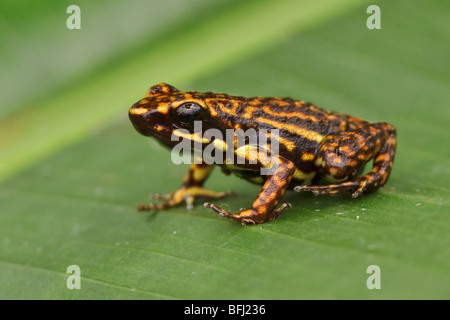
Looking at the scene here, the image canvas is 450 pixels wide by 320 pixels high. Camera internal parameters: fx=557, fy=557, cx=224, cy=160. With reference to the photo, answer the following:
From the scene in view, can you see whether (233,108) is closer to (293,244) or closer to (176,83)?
(293,244)

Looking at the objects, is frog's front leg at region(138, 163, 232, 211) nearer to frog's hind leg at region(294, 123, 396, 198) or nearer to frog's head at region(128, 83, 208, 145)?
frog's head at region(128, 83, 208, 145)

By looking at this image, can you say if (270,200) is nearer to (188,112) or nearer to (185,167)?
(188,112)

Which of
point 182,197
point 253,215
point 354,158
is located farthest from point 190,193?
point 354,158

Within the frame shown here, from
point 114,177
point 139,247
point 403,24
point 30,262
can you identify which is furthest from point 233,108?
point 403,24

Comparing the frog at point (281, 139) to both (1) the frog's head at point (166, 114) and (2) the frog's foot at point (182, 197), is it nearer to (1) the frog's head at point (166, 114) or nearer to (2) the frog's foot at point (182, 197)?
(1) the frog's head at point (166, 114)

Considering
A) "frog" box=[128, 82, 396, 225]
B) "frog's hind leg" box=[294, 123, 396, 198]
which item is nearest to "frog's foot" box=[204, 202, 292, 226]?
"frog" box=[128, 82, 396, 225]

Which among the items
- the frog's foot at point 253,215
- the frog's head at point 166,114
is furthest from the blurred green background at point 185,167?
the frog's head at point 166,114
